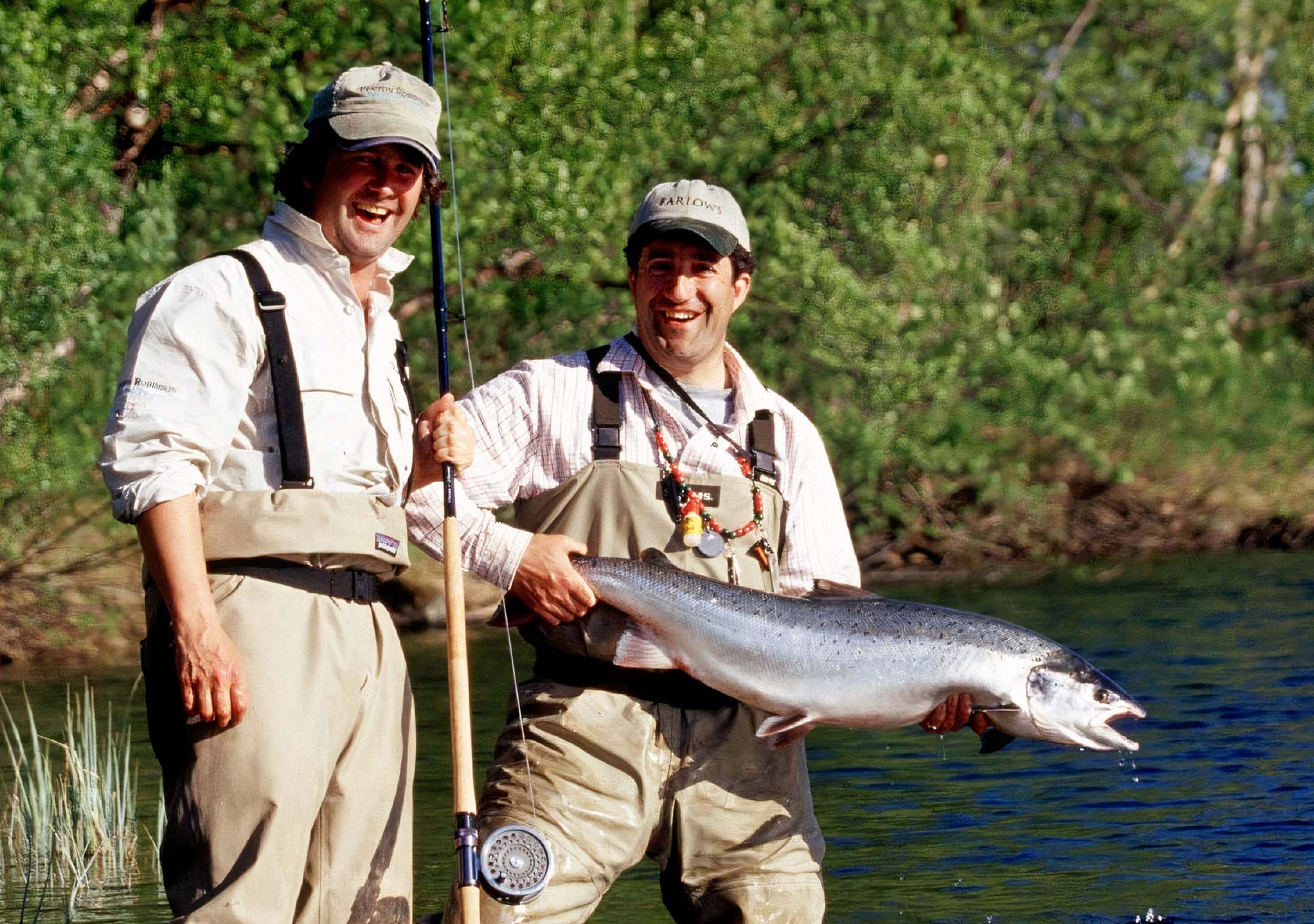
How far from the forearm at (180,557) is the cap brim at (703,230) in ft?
5.07

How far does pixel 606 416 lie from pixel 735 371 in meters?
0.43

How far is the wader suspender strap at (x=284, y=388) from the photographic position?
341 cm

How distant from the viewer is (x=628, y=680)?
4.21m

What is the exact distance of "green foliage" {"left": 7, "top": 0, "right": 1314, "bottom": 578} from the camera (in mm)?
12500

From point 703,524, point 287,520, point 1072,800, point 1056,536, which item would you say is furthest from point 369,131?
point 1056,536

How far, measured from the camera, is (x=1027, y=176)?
66.0ft

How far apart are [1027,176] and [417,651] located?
33.7 ft

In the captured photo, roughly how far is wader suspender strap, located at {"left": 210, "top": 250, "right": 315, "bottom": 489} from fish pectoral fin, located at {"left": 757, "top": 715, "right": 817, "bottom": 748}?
1299 mm

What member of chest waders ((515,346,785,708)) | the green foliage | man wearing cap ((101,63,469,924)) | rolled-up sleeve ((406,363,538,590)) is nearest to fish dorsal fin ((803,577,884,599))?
chest waders ((515,346,785,708))

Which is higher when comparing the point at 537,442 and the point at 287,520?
the point at 537,442

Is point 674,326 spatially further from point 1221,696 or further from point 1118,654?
point 1118,654

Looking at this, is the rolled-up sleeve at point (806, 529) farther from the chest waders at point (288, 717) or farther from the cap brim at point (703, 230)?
the chest waders at point (288, 717)

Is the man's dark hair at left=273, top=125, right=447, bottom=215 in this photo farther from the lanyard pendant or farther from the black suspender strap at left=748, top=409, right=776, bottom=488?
the lanyard pendant

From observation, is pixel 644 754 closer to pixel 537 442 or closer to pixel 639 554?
pixel 639 554
